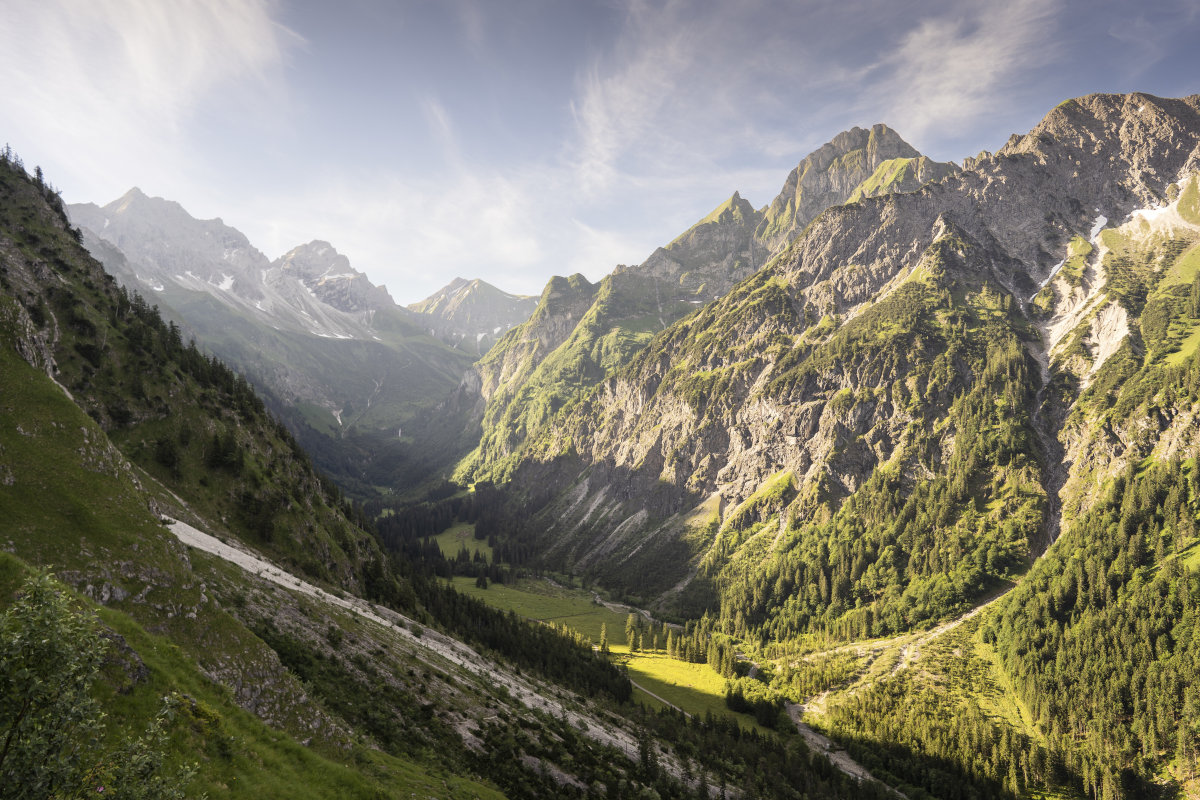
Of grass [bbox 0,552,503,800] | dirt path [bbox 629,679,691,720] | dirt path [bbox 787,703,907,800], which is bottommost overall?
dirt path [bbox 629,679,691,720]

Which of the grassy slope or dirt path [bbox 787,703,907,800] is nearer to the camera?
the grassy slope

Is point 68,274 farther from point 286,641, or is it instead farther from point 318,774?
point 318,774

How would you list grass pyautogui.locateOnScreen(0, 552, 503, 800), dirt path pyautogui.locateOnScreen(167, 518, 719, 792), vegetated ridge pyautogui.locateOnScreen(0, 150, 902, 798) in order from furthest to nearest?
dirt path pyautogui.locateOnScreen(167, 518, 719, 792) → vegetated ridge pyautogui.locateOnScreen(0, 150, 902, 798) → grass pyautogui.locateOnScreen(0, 552, 503, 800)

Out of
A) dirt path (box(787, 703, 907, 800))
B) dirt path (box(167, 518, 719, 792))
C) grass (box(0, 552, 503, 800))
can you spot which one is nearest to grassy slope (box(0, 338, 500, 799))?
grass (box(0, 552, 503, 800))

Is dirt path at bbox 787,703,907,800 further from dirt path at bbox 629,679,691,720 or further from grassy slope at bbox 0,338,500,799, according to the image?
grassy slope at bbox 0,338,500,799

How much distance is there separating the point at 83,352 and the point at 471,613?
9597 centimetres

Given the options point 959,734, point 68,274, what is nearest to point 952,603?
point 959,734

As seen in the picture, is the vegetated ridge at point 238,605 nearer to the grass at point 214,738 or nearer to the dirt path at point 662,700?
the grass at point 214,738

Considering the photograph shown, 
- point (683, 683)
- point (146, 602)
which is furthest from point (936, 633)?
point (146, 602)

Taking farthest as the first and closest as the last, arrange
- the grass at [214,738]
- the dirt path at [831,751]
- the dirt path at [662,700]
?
the dirt path at [662,700], the dirt path at [831,751], the grass at [214,738]

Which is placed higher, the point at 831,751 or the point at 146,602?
the point at 146,602

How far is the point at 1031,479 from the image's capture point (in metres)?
198

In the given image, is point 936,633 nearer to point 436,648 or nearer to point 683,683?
point 683,683

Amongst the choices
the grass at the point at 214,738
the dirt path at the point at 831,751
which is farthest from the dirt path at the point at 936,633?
the grass at the point at 214,738
